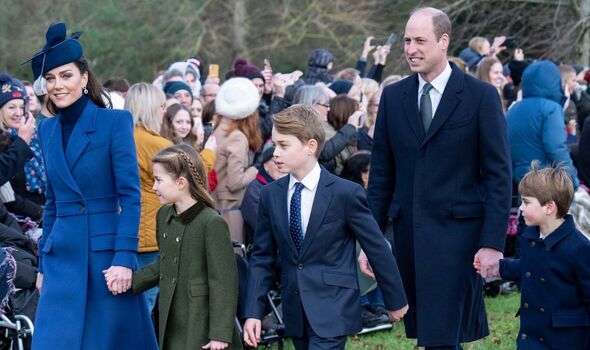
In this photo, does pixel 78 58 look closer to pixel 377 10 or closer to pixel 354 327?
pixel 354 327

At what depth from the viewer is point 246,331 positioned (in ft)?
17.7

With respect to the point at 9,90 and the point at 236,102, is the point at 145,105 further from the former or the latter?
the point at 236,102

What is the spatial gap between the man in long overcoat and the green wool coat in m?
1.04

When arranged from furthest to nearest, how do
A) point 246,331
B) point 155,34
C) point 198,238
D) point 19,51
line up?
1. point 155,34
2. point 19,51
3. point 198,238
4. point 246,331

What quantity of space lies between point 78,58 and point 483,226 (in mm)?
2375

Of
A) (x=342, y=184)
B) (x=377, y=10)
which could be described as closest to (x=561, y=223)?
(x=342, y=184)

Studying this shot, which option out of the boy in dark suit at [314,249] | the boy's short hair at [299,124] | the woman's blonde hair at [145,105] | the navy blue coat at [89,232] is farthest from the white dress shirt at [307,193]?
the woman's blonde hair at [145,105]

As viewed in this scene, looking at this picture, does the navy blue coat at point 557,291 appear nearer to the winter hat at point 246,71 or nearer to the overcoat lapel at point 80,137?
the overcoat lapel at point 80,137

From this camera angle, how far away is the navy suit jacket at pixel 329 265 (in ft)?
17.7

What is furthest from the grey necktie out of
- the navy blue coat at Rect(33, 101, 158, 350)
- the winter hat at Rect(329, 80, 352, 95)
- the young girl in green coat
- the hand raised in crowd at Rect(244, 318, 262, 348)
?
the winter hat at Rect(329, 80, 352, 95)

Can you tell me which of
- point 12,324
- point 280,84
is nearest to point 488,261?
point 12,324

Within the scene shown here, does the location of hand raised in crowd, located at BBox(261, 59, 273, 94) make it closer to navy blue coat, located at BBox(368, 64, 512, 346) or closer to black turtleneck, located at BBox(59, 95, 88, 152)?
black turtleneck, located at BBox(59, 95, 88, 152)

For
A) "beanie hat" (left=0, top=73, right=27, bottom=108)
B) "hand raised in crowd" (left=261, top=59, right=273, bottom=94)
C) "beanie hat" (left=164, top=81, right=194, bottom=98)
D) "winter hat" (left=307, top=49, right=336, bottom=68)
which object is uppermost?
"winter hat" (left=307, top=49, right=336, bottom=68)

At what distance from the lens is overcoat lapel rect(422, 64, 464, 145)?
5.70m
